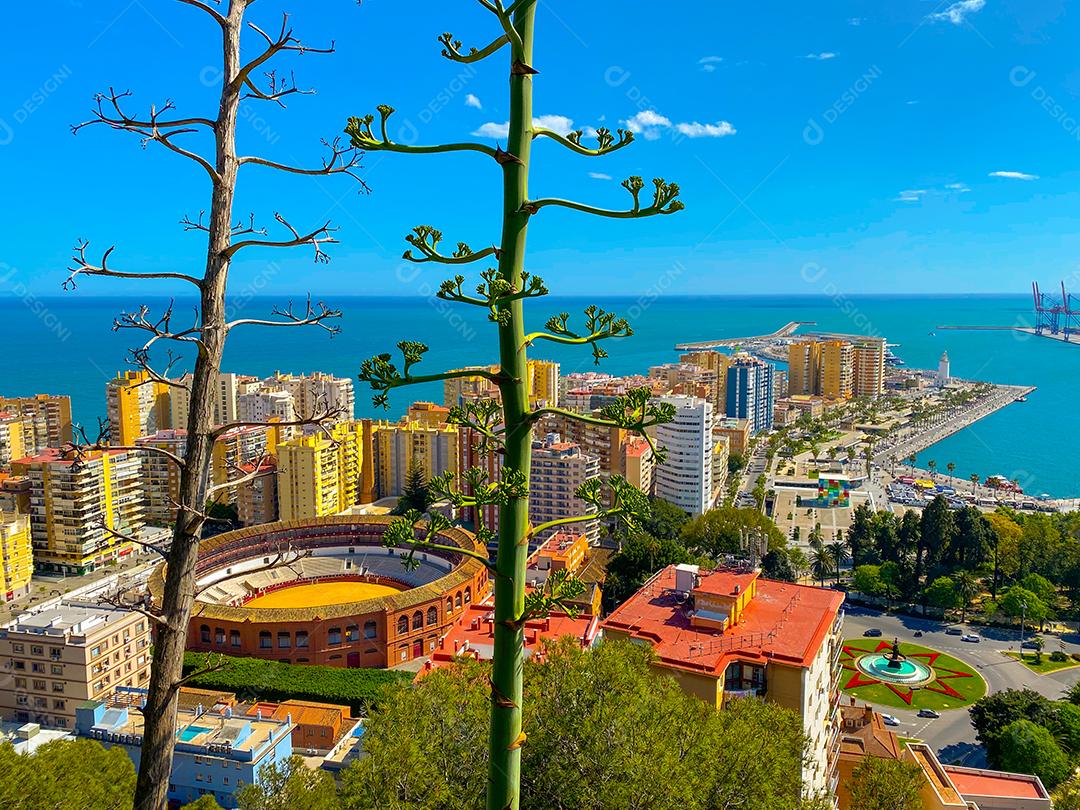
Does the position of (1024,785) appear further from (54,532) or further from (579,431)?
(54,532)

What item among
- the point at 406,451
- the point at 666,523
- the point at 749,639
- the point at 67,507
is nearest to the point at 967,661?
the point at 666,523

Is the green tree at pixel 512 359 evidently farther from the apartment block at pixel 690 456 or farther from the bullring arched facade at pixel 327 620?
the apartment block at pixel 690 456

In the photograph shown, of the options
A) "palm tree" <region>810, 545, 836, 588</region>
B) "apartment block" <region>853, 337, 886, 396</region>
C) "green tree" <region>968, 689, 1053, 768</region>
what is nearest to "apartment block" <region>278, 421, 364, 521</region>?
"palm tree" <region>810, 545, 836, 588</region>

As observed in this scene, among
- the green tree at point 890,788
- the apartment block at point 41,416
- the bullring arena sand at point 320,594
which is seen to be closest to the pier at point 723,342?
the apartment block at point 41,416

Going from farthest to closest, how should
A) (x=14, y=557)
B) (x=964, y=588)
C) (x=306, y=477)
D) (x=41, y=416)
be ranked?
1. (x=41, y=416)
2. (x=306, y=477)
3. (x=14, y=557)
4. (x=964, y=588)

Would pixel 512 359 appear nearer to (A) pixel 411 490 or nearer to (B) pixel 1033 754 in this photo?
(B) pixel 1033 754
